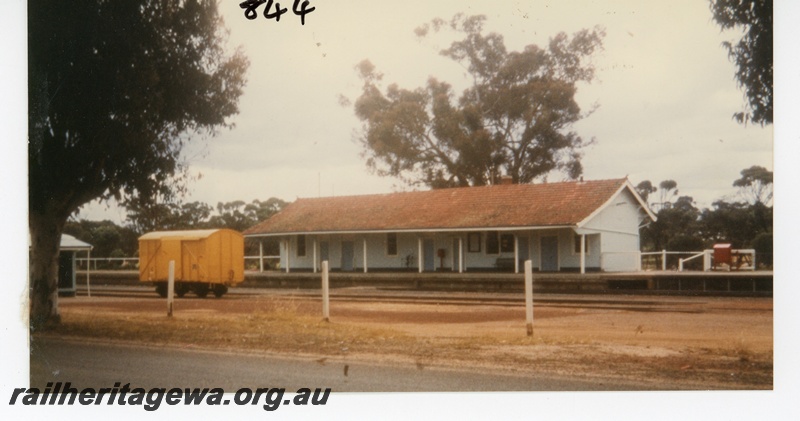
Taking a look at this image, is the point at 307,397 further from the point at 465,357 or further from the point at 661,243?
the point at 661,243

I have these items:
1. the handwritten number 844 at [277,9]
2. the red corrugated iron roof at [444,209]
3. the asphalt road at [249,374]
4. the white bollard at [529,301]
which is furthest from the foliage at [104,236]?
the white bollard at [529,301]

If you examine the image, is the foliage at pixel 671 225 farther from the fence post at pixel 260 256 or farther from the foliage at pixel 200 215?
the fence post at pixel 260 256

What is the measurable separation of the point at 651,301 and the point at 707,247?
1.02 meters

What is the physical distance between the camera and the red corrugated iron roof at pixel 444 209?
11086mm

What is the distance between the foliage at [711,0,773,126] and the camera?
9695 mm

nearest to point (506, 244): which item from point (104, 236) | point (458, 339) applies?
point (458, 339)

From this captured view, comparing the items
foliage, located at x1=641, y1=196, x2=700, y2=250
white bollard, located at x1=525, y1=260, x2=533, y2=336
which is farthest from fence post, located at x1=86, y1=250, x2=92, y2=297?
foliage, located at x1=641, y1=196, x2=700, y2=250

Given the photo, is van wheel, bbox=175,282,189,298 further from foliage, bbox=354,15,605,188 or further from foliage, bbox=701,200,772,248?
foliage, bbox=701,200,772,248

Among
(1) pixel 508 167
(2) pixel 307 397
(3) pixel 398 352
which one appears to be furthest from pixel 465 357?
(1) pixel 508 167

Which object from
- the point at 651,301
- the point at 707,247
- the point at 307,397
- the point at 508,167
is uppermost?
the point at 508,167

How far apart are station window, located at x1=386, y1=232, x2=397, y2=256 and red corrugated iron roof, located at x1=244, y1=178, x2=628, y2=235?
24cm

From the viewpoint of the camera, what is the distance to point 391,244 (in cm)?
1209

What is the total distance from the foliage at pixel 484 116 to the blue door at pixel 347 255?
53.5 inches
